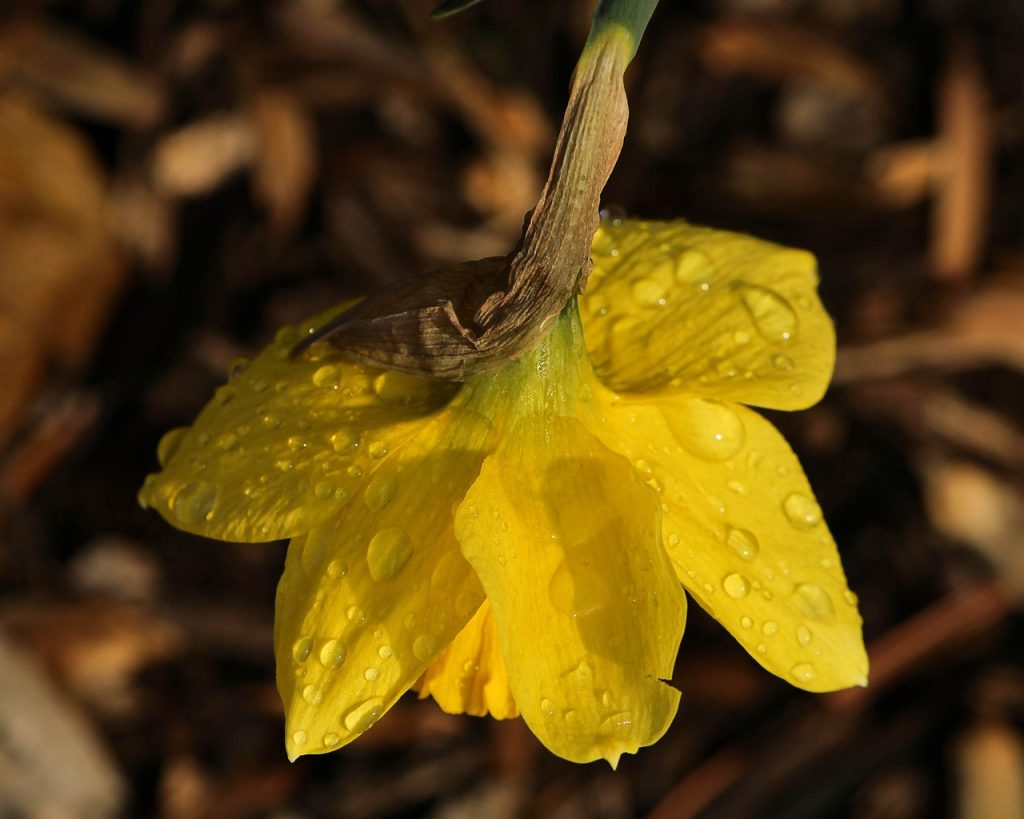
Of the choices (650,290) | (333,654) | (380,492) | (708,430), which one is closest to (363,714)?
(333,654)

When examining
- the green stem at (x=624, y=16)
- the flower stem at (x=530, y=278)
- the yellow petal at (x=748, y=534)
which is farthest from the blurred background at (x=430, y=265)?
the green stem at (x=624, y=16)

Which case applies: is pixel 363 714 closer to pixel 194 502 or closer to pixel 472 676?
pixel 472 676

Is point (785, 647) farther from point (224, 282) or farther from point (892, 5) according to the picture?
point (892, 5)

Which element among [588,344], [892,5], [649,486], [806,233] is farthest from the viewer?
[892,5]

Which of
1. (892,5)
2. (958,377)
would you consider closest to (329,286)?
(958,377)

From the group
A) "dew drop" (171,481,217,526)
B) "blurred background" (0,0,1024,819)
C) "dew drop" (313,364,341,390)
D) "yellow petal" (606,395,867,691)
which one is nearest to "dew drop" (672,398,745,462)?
"yellow petal" (606,395,867,691)

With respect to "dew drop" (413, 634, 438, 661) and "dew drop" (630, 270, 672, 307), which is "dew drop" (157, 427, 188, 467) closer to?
"dew drop" (413, 634, 438, 661)

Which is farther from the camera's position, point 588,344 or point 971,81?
point 971,81
